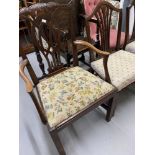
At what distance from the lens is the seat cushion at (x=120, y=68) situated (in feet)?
4.85

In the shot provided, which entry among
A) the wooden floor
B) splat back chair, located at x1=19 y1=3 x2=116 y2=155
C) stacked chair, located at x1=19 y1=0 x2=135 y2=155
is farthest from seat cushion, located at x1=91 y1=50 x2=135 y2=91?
the wooden floor

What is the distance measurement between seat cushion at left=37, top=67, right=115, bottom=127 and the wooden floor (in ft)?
1.34

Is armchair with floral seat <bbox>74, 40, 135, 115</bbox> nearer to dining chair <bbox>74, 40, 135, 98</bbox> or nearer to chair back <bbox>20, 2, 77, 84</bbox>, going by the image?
dining chair <bbox>74, 40, 135, 98</bbox>

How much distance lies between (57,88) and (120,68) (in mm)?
603

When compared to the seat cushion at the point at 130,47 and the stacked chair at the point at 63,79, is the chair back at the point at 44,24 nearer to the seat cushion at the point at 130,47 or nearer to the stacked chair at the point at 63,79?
the stacked chair at the point at 63,79

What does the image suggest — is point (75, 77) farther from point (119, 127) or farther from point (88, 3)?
point (88, 3)

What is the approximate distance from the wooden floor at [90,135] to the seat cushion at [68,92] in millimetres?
407

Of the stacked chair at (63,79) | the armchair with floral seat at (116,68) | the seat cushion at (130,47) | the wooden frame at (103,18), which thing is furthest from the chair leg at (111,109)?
the seat cushion at (130,47)

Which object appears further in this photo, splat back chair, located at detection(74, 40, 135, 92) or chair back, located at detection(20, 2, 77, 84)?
splat back chair, located at detection(74, 40, 135, 92)

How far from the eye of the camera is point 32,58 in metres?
2.81

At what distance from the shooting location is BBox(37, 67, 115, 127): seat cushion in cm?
120

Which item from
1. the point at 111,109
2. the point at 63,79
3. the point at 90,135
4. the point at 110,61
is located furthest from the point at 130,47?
the point at 90,135

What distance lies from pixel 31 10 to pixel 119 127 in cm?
120
